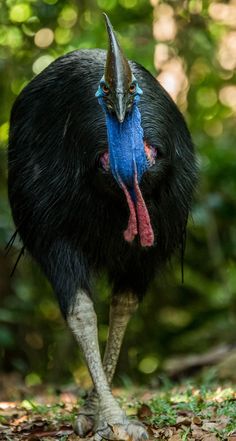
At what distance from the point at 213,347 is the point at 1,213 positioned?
7.13ft

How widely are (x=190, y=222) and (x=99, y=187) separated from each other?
335 cm

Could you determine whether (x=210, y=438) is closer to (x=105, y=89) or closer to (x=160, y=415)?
(x=160, y=415)

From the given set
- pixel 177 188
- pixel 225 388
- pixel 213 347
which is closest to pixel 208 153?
pixel 213 347

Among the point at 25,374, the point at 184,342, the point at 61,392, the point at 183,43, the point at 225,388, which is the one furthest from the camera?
the point at 184,342

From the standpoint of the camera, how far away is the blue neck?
4355 mm

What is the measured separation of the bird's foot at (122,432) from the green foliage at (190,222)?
313 cm

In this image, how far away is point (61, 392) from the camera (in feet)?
22.3

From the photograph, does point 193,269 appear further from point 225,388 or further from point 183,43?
point 225,388

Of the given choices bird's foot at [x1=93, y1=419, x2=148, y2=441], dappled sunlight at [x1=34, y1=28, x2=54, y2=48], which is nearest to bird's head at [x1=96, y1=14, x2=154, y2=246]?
bird's foot at [x1=93, y1=419, x2=148, y2=441]

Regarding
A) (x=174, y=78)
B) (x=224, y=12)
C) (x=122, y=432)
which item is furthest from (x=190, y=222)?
(x=122, y=432)

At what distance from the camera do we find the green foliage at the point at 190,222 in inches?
308

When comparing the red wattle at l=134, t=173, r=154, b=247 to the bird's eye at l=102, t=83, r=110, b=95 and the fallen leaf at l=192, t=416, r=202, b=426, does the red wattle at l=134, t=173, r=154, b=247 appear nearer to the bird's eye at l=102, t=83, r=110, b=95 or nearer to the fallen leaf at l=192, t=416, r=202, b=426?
the bird's eye at l=102, t=83, r=110, b=95

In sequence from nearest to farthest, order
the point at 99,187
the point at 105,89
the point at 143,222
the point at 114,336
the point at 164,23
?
the point at 105,89, the point at 143,222, the point at 99,187, the point at 114,336, the point at 164,23

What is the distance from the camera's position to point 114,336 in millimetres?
5188
